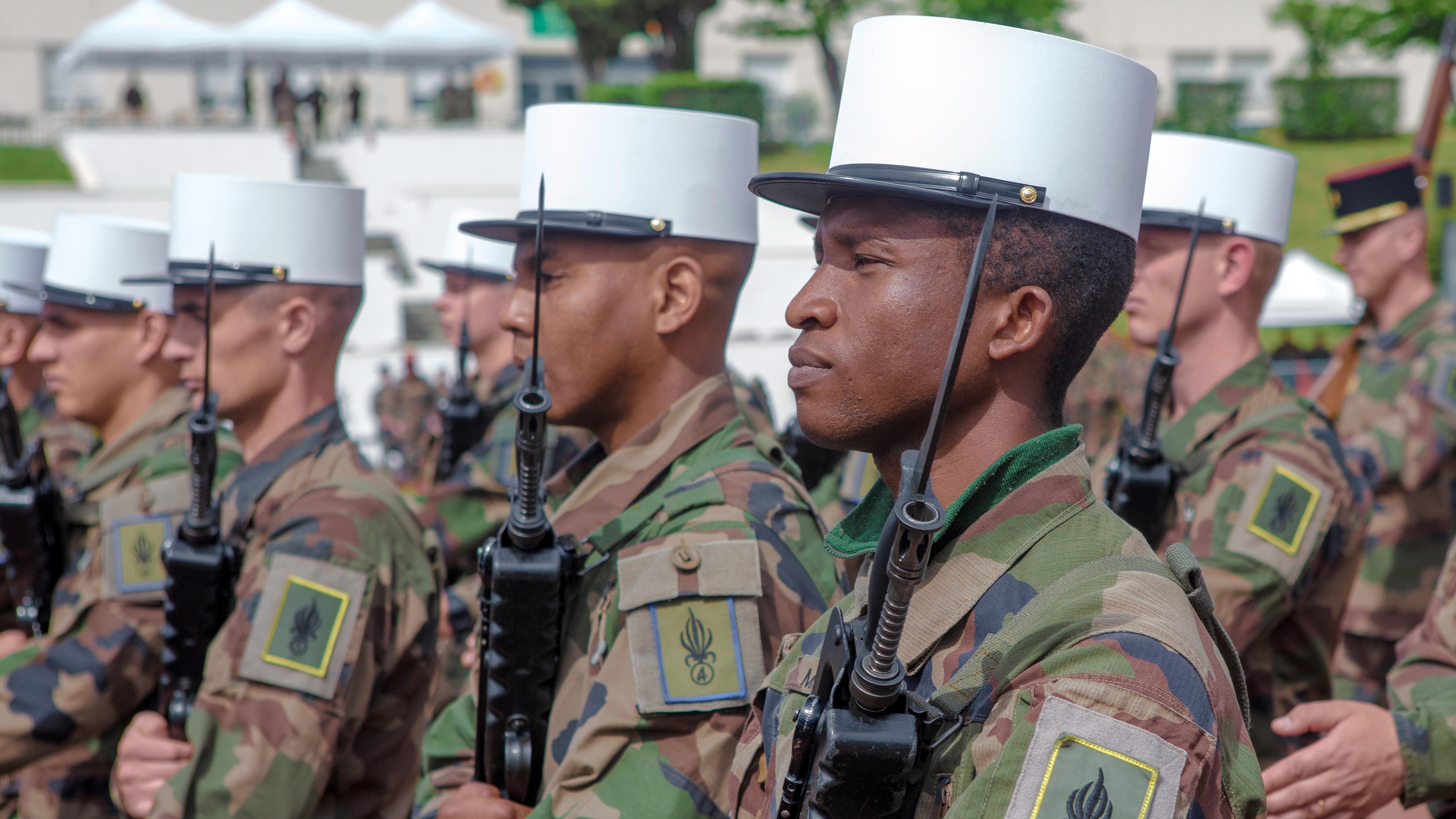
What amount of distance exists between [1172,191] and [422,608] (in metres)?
2.39

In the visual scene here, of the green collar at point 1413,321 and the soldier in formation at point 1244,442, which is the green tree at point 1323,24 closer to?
the green collar at point 1413,321

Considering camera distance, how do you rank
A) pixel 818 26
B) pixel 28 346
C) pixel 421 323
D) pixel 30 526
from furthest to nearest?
1. pixel 818 26
2. pixel 421 323
3. pixel 28 346
4. pixel 30 526

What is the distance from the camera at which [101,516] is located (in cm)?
389

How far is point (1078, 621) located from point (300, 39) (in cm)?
2676

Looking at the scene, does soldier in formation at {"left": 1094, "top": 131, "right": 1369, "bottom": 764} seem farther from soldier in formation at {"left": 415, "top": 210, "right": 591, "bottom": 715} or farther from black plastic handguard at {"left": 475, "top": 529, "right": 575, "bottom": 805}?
soldier in formation at {"left": 415, "top": 210, "right": 591, "bottom": 715}

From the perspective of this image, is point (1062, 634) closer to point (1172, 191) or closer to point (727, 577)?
point (727, 577)

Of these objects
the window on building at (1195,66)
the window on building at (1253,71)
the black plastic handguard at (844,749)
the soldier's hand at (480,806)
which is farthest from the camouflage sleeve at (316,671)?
the window on building at (1253,71)

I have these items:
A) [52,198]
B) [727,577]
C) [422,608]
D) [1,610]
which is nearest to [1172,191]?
[727,577]

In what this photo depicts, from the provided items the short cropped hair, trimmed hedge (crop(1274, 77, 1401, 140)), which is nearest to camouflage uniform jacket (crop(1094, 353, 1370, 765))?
the short cropped hair

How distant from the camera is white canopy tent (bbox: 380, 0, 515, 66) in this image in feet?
85.2

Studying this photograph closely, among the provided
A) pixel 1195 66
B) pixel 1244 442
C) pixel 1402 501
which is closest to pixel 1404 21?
pixel 1195 66

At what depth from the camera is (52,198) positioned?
19953 mm

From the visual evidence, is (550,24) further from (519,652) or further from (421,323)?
(519,652)

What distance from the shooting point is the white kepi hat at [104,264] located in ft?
15.9
